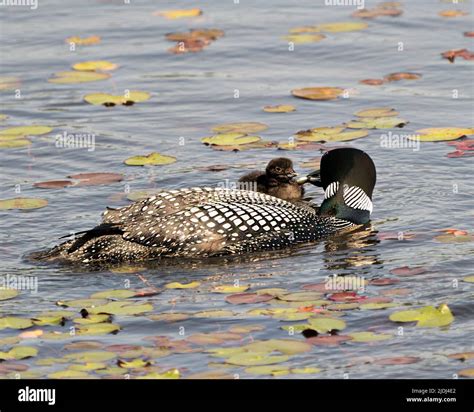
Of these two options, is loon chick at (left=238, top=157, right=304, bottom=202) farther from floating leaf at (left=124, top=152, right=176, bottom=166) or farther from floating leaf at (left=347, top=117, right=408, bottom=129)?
floating leaf at (left=347, top=117, right=408, bottom=129)

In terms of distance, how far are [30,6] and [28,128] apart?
4.71 m

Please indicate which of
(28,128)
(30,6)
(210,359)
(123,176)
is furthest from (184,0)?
(210,359)

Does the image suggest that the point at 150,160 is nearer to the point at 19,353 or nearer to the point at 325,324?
the point at 325,324

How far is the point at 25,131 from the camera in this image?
13578mm

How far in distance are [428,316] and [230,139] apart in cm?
480

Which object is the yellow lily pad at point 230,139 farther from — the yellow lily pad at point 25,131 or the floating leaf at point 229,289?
the floating leaf at point 229,289

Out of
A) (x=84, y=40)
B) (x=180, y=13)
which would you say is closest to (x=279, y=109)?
(x=84, y=40)

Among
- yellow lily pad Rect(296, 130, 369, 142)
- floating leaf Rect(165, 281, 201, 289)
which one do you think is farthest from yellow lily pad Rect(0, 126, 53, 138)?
floating leaf Rect(165, 281, 201, 289)

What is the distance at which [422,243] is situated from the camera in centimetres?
1062

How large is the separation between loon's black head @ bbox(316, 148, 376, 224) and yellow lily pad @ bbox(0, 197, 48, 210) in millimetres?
2447

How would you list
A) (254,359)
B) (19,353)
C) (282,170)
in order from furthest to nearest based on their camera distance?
(282,170) < (19,353) < (254,359)

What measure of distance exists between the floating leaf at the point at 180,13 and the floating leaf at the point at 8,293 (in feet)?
27.9

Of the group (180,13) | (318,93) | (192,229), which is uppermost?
(180,13)

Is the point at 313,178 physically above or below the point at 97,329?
above
